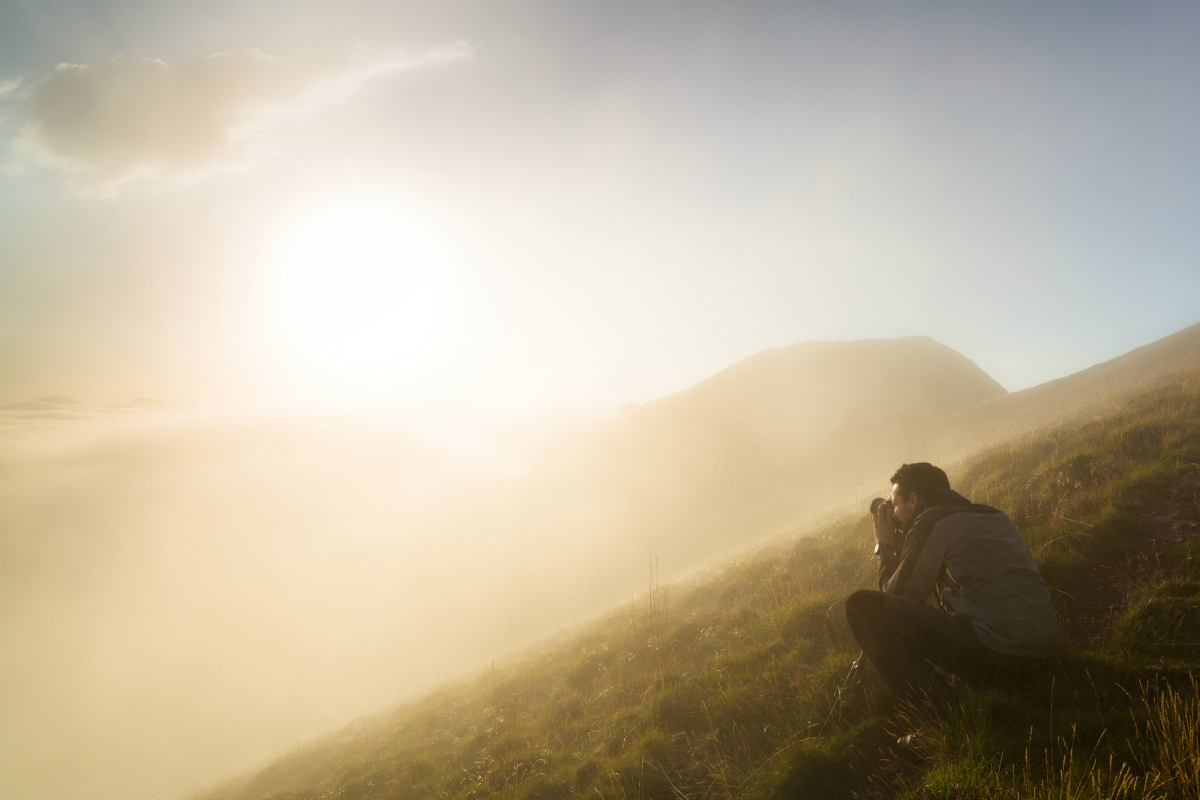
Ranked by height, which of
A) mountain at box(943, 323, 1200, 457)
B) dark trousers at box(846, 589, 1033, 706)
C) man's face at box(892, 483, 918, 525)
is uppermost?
man's face at box(892, 483, 918, 525)

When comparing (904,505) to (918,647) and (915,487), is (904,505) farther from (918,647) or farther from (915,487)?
(918,647)

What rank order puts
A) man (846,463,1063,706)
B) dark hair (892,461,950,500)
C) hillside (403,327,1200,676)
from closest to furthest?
man (846,463,1063,706) → dark hair (892,461,950,500) → hillside (403,327,1200,676)

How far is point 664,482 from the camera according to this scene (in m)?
60.8

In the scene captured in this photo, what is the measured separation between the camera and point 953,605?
16.4 feet

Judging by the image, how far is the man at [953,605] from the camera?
15.6 ft

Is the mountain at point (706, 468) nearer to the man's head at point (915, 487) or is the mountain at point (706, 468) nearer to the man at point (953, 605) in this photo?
the man's head at point (915, 487)

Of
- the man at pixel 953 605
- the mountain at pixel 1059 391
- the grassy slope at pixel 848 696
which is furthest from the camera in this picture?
the mountain at pixel 1059 391

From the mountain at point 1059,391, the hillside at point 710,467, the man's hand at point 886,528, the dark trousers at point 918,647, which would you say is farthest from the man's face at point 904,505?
the hillside at point 710,467

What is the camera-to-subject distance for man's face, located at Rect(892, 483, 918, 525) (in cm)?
584

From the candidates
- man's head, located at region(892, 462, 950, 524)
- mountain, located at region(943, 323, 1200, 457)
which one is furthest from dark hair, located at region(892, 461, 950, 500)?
mountain, located at region(943, 323, 1200, 457)

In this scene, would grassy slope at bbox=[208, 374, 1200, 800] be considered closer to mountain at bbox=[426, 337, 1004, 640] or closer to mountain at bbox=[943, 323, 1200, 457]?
mountain at bbox=[943, 323, 1200, 457]

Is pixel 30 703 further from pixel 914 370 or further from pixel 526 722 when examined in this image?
pixel 914 370

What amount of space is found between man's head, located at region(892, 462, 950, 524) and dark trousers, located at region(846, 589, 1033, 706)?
1208mm

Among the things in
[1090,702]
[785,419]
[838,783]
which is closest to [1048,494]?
[1090,702]
